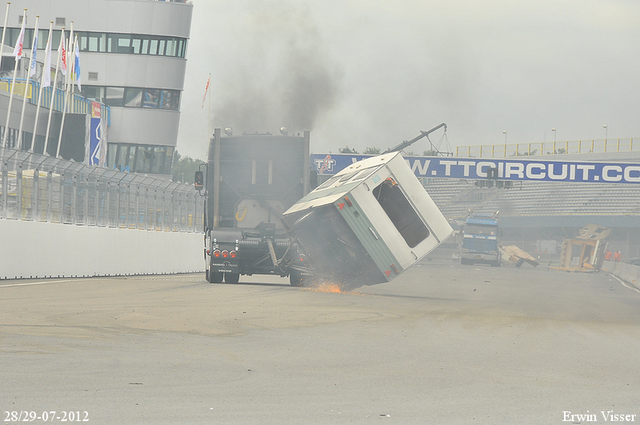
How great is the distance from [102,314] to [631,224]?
75014 mm

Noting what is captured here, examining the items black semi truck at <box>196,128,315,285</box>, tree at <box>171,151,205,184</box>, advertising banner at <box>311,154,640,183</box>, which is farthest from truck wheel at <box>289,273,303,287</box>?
tree at <box>171,151,205,184</box>

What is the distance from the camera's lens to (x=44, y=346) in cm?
934

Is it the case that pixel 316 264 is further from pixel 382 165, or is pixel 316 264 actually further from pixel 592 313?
pixel 592 313

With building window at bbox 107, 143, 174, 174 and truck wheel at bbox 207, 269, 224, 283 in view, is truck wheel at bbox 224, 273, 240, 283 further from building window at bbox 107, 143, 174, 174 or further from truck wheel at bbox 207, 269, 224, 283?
building window at bbox 107, 143, 174, 174

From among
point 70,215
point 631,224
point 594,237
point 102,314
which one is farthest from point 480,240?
point 102,314

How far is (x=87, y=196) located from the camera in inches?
988

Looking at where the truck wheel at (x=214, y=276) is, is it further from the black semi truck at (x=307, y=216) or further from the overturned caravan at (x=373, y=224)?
the overturned caravan at (x=373, y=224)

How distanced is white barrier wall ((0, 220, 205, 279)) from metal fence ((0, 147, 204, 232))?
0.30 meters

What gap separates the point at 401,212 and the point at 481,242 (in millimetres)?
40177

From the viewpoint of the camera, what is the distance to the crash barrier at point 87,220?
21.2m

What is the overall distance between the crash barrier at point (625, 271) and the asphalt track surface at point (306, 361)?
64.2 feet

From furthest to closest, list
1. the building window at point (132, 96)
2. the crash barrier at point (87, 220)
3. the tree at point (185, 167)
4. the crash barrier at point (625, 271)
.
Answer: the tree at point (185, 167) < the building window at point (132, 96) < the crash barrier at point (625, 271) < the crash barrier at point (87, 220)

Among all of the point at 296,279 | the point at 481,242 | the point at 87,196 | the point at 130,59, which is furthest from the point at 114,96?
the point at 296,279

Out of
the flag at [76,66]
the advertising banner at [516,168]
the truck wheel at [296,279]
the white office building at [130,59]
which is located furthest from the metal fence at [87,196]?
the white office building at [130,59]
